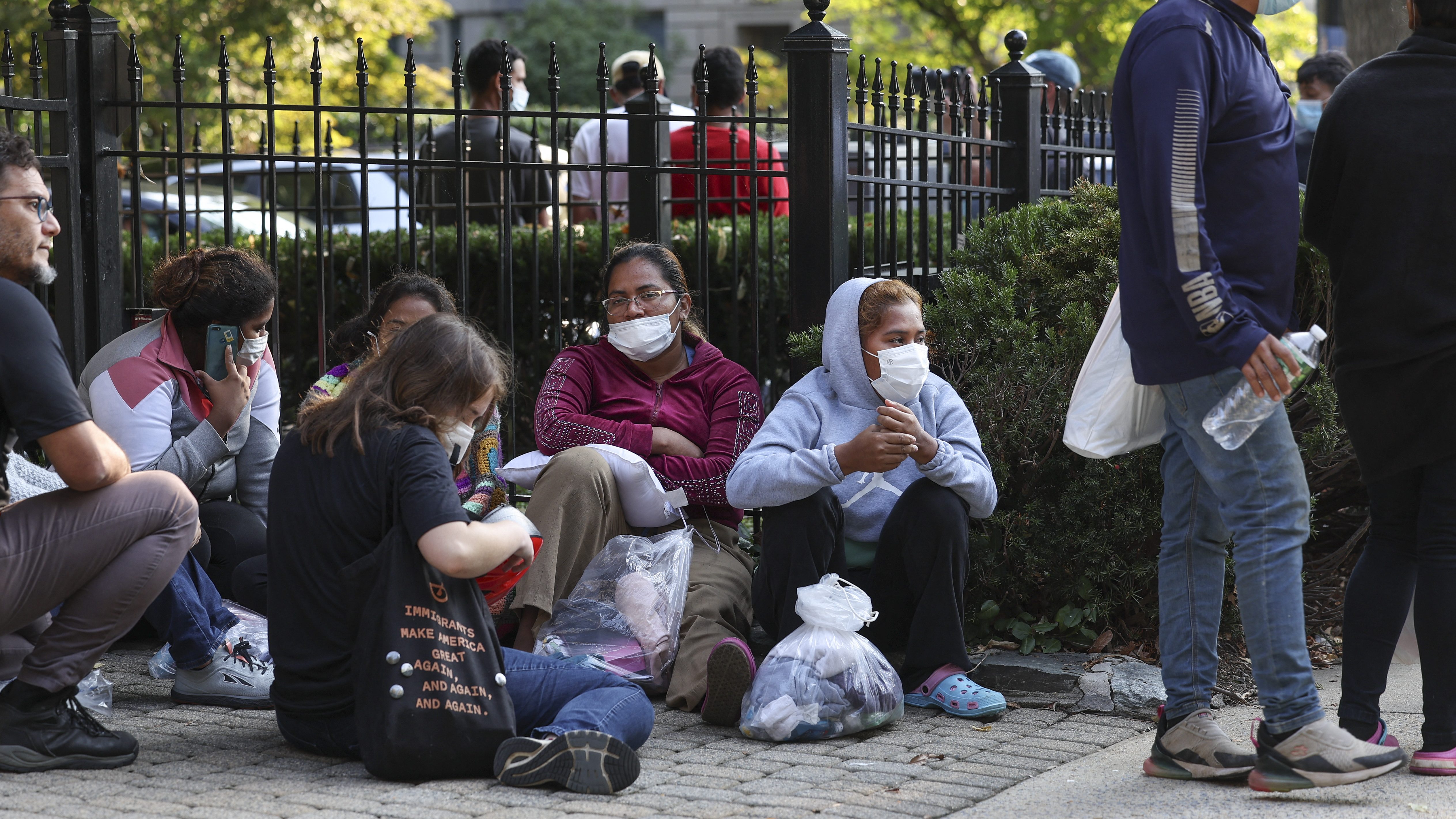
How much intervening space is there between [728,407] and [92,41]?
2.86 metres

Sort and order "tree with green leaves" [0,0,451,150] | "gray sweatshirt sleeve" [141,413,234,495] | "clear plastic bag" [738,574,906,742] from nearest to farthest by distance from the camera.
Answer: "clear plastic bag" [738,574,906,742] < "gray sweatshirt sleeve" [141,413,234,495] < "tree with green leaves" [0,0,451,150]

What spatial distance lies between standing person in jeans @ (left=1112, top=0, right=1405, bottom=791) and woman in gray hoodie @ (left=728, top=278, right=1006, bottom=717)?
0.83 meters

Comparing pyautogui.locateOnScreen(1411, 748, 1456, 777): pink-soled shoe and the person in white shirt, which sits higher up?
the person in white shirt

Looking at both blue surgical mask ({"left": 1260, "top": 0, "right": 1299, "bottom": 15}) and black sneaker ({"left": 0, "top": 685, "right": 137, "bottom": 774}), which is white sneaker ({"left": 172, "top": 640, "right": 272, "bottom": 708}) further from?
blue surgical mask ({"left": 1260, "top": 0, "right": 1299, "bottom": 15})

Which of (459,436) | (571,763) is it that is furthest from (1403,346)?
(459,436)

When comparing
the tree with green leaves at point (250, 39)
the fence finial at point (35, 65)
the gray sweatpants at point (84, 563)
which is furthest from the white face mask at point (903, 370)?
the tree with green leaves at point (250, 39)

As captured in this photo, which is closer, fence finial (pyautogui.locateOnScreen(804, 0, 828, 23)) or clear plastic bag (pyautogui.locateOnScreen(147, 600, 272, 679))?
clear plastic bag (pyautogui.locateOnScreen(147, 600, 272, 679))

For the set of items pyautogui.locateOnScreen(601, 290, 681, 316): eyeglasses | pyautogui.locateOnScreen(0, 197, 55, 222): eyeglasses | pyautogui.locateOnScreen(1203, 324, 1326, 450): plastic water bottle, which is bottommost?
pyautogui.locateOnScreen(1203, 324, 1326, 450): plastic water bottle

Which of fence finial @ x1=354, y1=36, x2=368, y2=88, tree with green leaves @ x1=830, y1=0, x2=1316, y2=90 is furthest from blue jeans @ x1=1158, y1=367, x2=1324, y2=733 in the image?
tree with green leaves @ x1=830, y1=0, x2=1316, y2=90

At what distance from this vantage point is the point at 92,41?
5531 millimetres

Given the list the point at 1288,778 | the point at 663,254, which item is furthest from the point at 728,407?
the point at 1288,778

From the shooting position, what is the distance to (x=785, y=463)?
4.13m

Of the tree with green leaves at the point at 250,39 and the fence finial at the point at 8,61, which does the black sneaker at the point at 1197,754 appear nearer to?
the fence finial at the point at 8,61

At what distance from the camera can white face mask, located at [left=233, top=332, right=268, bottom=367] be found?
449 centimetres
